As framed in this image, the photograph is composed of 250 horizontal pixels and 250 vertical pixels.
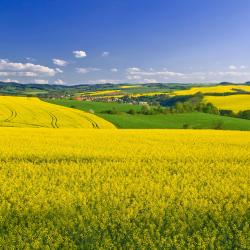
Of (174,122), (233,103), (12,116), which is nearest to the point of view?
(12,116)

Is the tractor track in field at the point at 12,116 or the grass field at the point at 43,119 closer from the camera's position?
the grass field at the point at 43,119

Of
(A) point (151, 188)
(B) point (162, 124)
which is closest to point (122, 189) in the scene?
(A) point (151, 188)

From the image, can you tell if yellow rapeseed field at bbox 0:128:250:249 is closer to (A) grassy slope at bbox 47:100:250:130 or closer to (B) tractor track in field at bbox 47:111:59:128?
(B) tractor track in field at bbox 47:111:59:128

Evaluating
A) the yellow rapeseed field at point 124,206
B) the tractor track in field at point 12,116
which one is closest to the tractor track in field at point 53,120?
the tractor track in field at point 12,116

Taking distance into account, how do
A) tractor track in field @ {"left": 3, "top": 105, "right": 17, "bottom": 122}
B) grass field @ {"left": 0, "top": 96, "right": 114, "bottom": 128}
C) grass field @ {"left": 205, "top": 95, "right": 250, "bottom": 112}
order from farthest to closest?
grass field @ {"left": 205, "top": 95, "right": 250, "bottom": 112} → tractor track in field @ {"left": 3, "top": 105, "right": 17, "bottom": 122} → grass field @ {"left": 0, "top": 96, "right": 114, "bottom": 128}

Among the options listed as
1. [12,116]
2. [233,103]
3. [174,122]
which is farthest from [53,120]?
[233,103]

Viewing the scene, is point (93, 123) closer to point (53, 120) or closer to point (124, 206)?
point (53, 120)

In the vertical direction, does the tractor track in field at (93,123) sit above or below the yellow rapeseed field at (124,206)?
below

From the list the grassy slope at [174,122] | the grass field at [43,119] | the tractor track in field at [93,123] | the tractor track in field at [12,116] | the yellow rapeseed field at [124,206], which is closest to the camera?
the yellow rapeseed field at [124,206]

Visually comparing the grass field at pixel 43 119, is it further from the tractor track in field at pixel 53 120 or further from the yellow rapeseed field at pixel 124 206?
the yellow rapeseed field at pixel 124 206

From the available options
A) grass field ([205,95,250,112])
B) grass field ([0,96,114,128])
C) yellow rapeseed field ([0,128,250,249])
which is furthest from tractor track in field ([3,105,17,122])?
grass field ([205,95,250,112])

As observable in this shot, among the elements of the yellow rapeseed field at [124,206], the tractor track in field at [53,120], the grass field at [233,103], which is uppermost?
the yellow rapeseed field at [124,206]

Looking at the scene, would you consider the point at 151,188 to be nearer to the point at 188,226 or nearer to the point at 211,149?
the point at 188,226

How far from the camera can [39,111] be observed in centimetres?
7481
